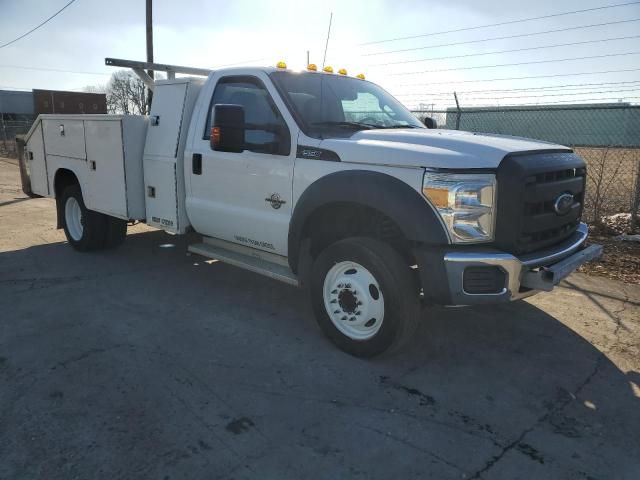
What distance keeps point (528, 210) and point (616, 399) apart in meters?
1.32

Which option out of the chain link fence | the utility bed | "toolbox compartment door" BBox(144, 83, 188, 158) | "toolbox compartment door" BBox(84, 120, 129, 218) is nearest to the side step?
the utility bed

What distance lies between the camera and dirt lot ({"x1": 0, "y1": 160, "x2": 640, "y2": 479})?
2.59 meters

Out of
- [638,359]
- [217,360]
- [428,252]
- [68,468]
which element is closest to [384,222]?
[428,252]

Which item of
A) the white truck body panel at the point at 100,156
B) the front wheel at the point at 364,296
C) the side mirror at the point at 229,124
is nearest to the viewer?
the front wheel at the point at 364,296

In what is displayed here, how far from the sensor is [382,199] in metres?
3.36

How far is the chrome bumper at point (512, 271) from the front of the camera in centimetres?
314

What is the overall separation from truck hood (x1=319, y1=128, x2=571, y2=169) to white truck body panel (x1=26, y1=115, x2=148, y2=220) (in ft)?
8.53

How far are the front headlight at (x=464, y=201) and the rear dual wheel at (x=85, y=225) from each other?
15.4 feet

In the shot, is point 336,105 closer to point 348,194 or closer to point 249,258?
point 348,194

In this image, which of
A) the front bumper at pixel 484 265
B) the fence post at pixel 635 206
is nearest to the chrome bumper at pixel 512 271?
the front bumper at pixel 484 265

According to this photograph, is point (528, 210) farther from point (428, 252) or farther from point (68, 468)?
point (68, 468)

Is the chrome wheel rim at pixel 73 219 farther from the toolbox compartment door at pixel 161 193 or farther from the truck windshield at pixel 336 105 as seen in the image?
the truck windshield at pixel 336 105

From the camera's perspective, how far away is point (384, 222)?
3.72 m

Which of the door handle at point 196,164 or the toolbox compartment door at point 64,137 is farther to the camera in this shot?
the toolbox compartment door at point 64,137
